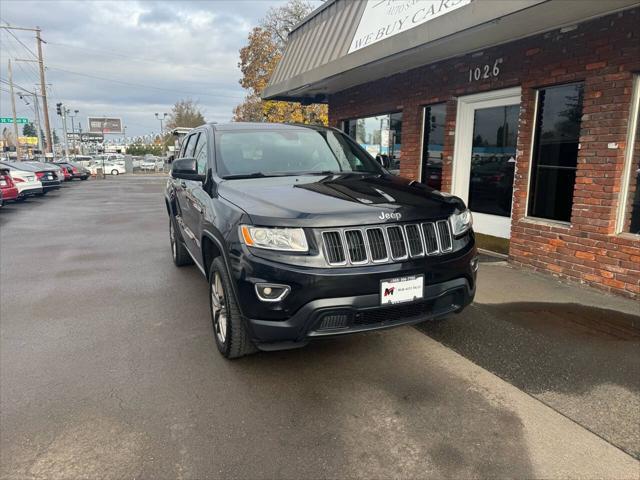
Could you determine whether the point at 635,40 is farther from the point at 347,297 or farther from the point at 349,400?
the point at 349,400

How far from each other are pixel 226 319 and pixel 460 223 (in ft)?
6.09

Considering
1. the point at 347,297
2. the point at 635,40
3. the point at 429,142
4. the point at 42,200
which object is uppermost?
the point at 635,40

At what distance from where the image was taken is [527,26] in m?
5.41

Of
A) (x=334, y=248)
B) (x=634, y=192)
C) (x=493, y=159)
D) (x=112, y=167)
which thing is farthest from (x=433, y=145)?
(x=112, y=167)

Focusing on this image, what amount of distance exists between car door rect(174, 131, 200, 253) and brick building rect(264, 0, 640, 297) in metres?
2.19

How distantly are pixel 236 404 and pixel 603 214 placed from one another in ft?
14.6

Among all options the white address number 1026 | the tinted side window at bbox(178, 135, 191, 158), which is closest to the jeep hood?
the tinted side window at bbox(178, 135, 191, 158)

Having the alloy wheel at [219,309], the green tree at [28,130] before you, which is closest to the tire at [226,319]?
the alloy wheel at [219,309]

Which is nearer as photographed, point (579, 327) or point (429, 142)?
point (579, 327)

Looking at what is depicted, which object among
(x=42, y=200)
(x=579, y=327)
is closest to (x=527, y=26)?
(x=579, y=327)

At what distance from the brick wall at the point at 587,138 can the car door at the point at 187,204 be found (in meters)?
4.19

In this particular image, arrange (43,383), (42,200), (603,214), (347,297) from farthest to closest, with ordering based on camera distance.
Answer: (42,200), (603,214), (43,383), (347,297)

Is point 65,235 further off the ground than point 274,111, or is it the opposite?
point 274,111

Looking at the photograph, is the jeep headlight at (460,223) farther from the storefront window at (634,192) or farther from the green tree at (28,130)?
the green tree at (28,130)
